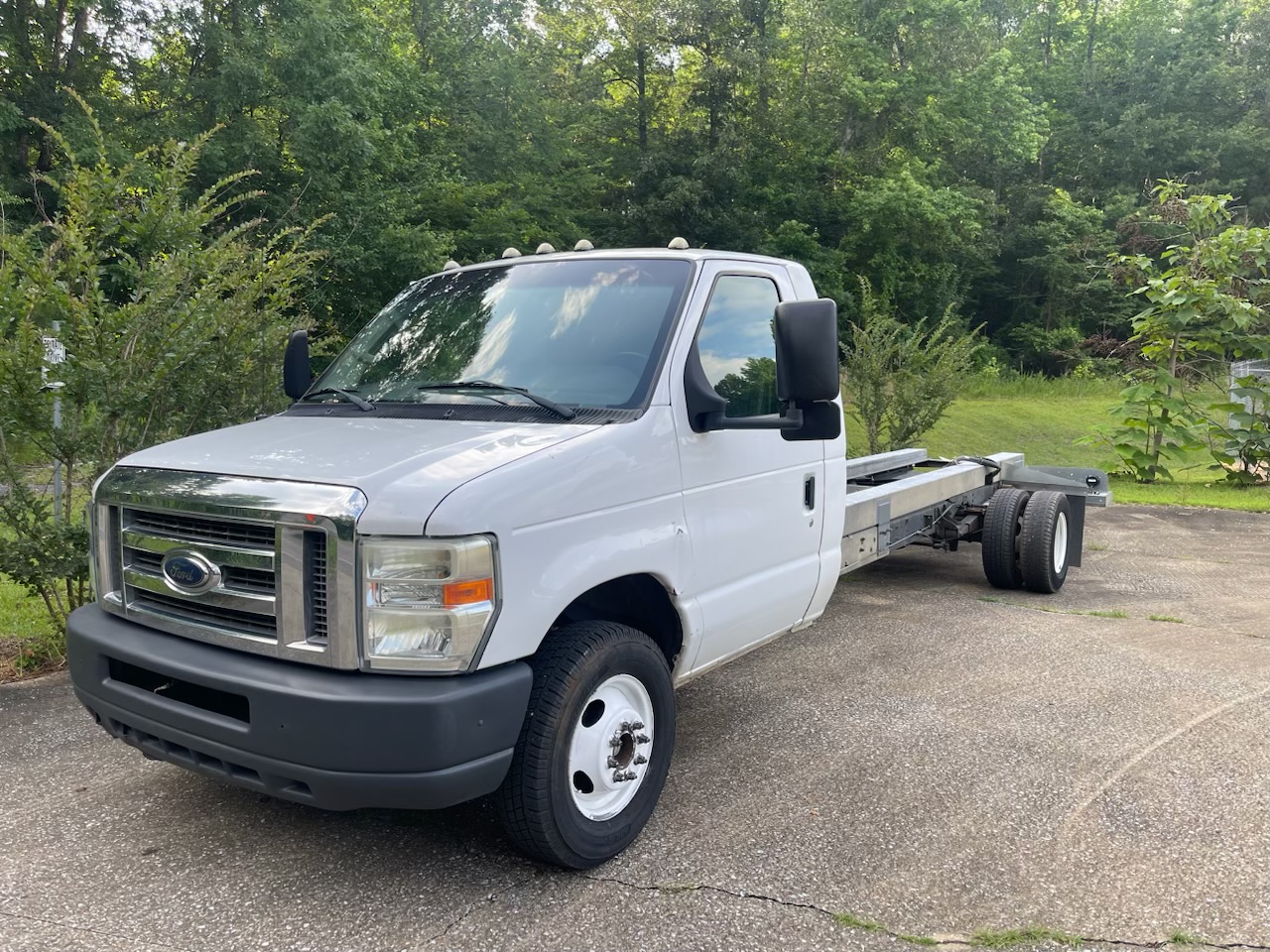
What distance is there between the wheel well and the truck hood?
64 centimetres

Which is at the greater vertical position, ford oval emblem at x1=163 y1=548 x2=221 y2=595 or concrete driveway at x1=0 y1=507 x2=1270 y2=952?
ford oval emblem at x1=163 y1=548 x2=221 y2=595

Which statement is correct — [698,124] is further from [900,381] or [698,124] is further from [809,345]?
[809,345]

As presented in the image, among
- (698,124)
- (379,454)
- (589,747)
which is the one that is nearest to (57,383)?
(379,454)

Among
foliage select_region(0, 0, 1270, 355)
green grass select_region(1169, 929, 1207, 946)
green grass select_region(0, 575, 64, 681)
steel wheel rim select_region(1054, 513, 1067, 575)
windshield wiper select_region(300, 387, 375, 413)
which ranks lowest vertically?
green grass select_region(0, 575, 64, 681)

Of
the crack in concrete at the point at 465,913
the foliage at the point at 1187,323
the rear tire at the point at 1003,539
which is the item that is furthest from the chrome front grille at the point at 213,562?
the foliage at the point at 1187,323

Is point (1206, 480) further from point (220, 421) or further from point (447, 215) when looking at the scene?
point (447, 215)

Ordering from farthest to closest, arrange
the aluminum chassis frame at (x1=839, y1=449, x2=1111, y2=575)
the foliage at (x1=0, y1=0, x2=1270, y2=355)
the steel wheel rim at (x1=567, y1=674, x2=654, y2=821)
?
1. the foliage at (x1=0, y1=0, x2=1270, y2=355)
2. the aluminum chassis frame at (x1=839, y1=449, x2=1111, y2=575)
3. the steel wheel rim at (x1=567, y1=674, x2=654, y2=821)

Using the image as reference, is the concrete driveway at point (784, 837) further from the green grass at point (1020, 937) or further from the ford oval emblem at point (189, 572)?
the ford oval emblem at point (189, 572)

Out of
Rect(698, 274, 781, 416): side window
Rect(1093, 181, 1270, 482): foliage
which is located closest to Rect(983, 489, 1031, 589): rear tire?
Rect(698, 274, 781, 416): side window

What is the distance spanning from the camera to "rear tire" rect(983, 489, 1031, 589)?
7.67m

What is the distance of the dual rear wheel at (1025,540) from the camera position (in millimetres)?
7562

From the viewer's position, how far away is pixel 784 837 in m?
3.67

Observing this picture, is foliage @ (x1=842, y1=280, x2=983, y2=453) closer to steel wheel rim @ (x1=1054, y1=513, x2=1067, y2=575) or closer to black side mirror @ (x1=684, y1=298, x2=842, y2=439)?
steel wheel rim @ (x1=1054, y1=513, x2=1067, y2=575)

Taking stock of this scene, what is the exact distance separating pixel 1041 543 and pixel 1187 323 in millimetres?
8524
